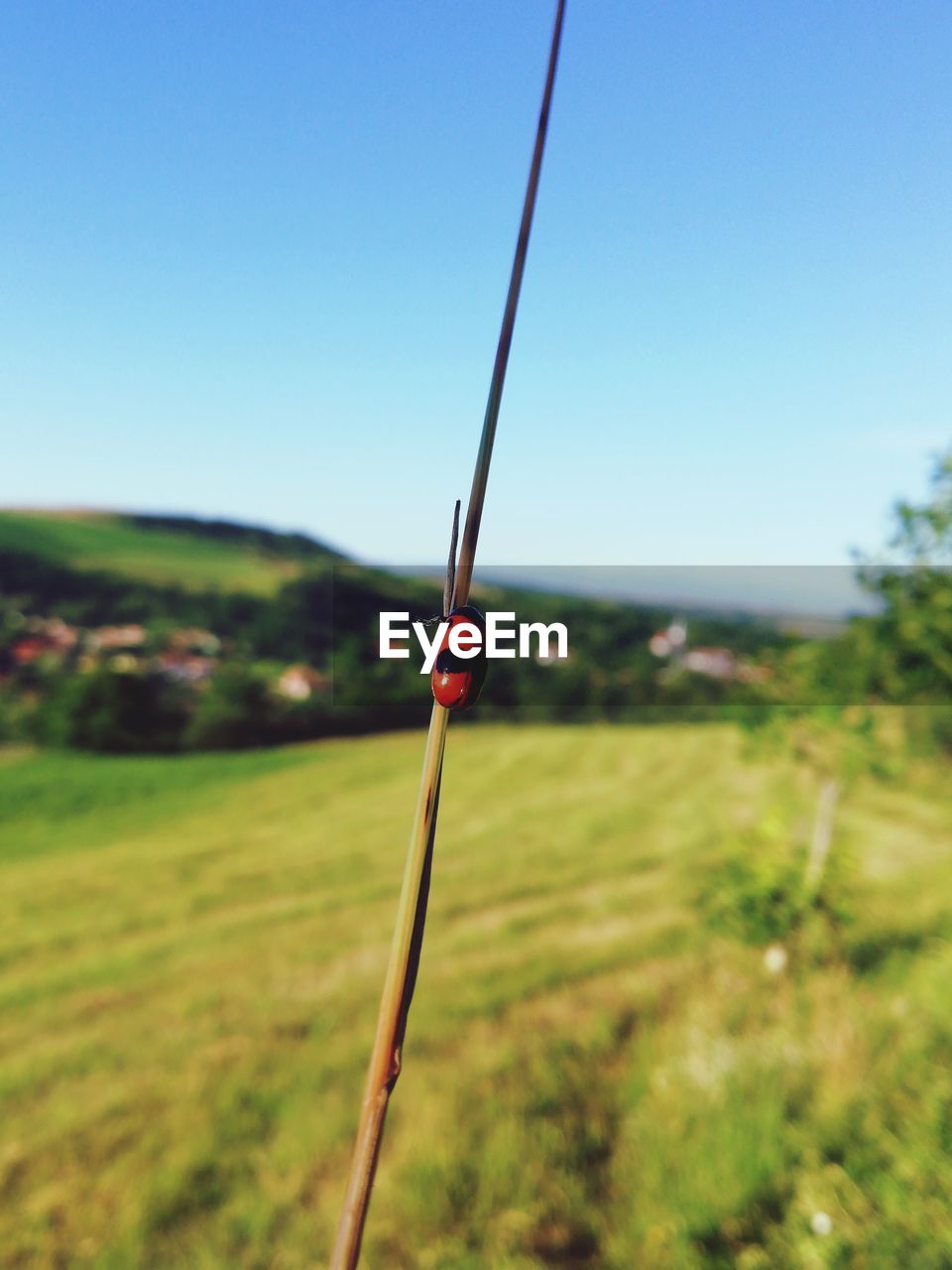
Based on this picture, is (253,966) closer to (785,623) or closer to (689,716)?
(785,623)

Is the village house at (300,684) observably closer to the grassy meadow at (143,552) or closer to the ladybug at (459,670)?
the grassy meadow at (143,552)

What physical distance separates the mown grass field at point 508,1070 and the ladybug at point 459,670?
128 millimetres

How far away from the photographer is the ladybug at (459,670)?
0.39 meters

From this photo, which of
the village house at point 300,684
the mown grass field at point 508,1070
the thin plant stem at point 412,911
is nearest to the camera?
the thin plant stem at point 412,911

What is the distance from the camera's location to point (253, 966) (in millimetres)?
17625

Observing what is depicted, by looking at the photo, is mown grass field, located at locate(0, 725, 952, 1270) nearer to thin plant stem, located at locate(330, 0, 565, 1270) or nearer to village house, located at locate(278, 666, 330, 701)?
thin plant stem, located at locate(330, 0, 565, 1270)

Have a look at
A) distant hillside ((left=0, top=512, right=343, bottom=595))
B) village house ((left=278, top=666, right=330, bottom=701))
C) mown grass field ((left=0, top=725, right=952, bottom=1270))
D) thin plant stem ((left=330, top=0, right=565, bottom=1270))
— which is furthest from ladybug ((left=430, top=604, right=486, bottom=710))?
distant hillside ((left=0, top=512, right=343, bottom=595))

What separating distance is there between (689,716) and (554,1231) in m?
43.8

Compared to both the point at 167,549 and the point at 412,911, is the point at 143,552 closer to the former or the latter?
the point at 167,549

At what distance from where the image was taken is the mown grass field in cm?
583

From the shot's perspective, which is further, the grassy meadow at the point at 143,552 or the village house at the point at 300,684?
the grassy meadow at the point at 143,552

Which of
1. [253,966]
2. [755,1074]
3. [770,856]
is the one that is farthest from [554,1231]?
[253,966]

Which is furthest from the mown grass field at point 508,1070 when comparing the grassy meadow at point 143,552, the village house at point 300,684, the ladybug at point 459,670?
the grassy meadow at point 143,552

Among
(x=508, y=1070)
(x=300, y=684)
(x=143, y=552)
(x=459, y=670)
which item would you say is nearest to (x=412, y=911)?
(x=459, y=670)
